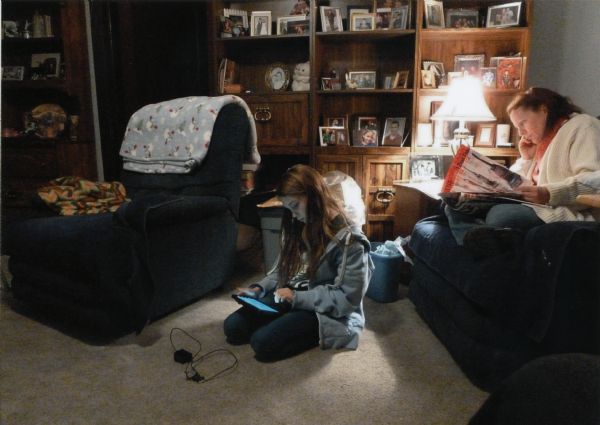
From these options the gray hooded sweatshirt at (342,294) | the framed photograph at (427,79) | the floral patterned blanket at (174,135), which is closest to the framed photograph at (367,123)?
the framed photograph at (427,79)

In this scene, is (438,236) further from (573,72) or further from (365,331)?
(573,72)

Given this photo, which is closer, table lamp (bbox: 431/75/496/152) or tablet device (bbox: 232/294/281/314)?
tablet device (bbox: 232/294/281/314)

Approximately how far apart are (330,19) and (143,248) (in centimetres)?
195

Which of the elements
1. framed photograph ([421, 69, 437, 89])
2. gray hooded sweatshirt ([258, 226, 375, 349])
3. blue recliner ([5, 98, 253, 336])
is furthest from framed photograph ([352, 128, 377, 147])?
gray hooded sweatshirt ([258, 226, 375, 349])

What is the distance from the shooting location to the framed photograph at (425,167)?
2.76 m

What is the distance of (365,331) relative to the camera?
1.84 m

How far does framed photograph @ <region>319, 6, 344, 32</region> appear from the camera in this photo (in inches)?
112

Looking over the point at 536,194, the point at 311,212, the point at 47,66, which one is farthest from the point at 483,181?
the point at 47,66

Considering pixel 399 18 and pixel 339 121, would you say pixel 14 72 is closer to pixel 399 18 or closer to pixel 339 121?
pixel 339 121

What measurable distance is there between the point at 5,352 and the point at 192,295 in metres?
0.72

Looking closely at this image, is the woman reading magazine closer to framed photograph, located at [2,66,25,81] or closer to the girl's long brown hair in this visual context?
the girl's long brown hair

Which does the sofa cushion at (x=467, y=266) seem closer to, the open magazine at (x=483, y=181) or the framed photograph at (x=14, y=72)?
the open magazine at (x=483, y=181)

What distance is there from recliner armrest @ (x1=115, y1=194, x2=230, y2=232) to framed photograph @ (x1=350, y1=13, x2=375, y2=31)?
154 centimetres

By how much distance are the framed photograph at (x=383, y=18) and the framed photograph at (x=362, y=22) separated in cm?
3
